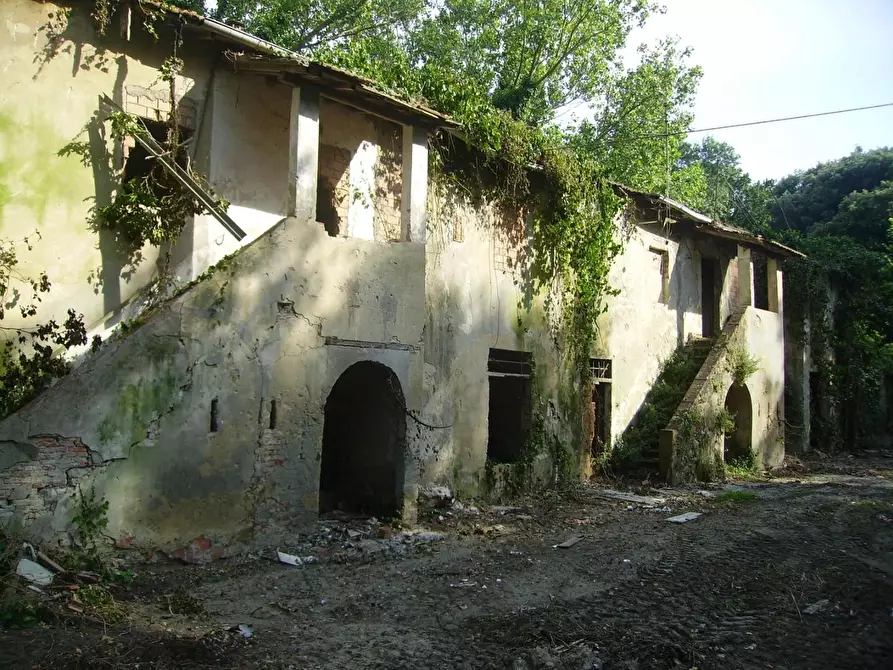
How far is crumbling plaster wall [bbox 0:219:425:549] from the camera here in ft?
22.0

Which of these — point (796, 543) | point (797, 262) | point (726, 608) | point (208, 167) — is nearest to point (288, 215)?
point (208, 167)

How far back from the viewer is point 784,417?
18.4 meters

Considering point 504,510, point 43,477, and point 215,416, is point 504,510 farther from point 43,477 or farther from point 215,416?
point 43,477

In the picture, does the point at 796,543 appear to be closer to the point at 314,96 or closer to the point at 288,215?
the point at 288,215

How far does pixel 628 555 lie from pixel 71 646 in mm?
5896

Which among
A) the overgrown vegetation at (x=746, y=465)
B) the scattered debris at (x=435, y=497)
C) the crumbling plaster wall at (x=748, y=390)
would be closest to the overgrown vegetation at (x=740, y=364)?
the crumbling plaster wall at (x=748, y=390)

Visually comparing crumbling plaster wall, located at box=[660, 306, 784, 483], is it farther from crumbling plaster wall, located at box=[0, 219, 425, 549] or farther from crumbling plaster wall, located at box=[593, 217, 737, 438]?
crumbling plaster wall, located at box=[0, 219, 425, 549]

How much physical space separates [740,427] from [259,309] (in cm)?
1272

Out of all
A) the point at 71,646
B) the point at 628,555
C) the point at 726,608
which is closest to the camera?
the point at 71,646

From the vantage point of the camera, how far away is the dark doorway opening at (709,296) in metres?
17.7

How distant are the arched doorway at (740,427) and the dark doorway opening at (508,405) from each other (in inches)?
261

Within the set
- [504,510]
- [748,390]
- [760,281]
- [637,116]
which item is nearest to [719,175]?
[637,116]

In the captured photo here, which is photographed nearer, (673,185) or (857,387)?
(857,387)

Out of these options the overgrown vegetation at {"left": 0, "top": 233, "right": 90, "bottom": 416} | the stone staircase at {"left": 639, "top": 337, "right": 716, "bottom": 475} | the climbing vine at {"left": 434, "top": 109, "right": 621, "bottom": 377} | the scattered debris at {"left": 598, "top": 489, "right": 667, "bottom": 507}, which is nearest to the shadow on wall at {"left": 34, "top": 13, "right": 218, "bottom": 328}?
the overgrown vegetation at {"left": 0, "top": 233, "right": 90, "bottom": 416}
